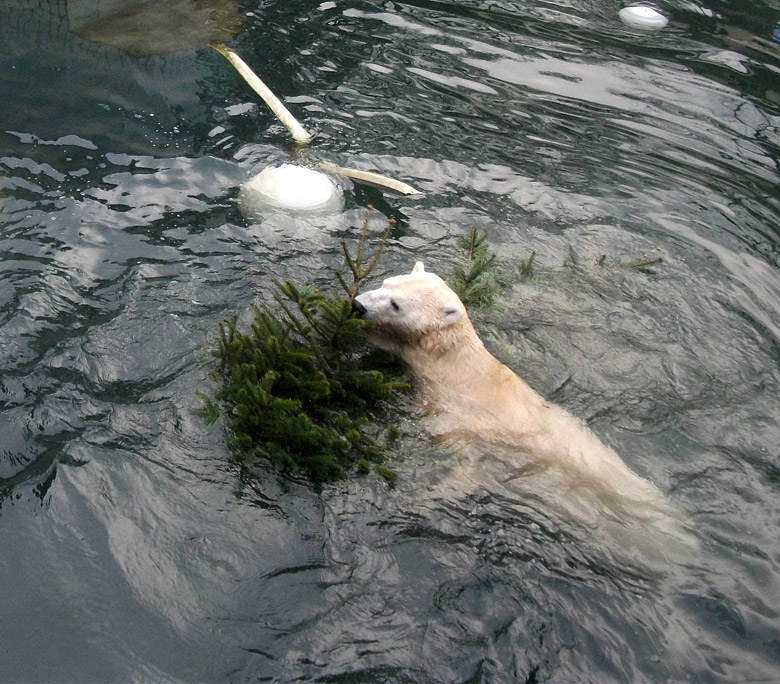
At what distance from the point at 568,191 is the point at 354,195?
90.2 inches

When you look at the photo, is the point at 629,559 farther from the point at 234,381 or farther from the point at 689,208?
the point at 689,208

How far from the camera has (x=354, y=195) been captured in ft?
24.2

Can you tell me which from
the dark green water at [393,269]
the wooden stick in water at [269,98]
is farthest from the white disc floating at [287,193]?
the wooden stick in water at [269,98]

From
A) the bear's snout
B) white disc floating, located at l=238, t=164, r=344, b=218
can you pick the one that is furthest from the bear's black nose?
white disc floating, located at l=238, t=164, r=344, b=218

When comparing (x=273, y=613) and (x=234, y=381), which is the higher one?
(x=234, y=381)

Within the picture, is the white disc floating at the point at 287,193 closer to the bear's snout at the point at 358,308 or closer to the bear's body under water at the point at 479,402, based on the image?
the bear's body under water at the point at 479,402

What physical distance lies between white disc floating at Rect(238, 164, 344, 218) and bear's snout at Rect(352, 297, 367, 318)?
2.10m

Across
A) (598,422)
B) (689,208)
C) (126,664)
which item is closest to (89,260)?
(126,664)

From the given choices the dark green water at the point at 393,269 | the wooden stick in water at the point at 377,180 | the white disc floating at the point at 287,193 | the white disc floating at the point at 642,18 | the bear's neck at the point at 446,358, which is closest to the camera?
the dark green water at the point at 393,269

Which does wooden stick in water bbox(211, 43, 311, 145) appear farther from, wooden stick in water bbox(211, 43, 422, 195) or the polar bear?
the polar bear

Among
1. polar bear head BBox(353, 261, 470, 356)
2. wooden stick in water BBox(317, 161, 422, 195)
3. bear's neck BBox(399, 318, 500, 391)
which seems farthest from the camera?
wooden stick in water BBox(317, 161, 422, 195)

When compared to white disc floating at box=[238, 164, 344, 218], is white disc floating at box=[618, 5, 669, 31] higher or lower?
higher

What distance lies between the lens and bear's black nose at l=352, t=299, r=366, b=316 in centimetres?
499

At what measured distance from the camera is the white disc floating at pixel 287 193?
22.3 feet
